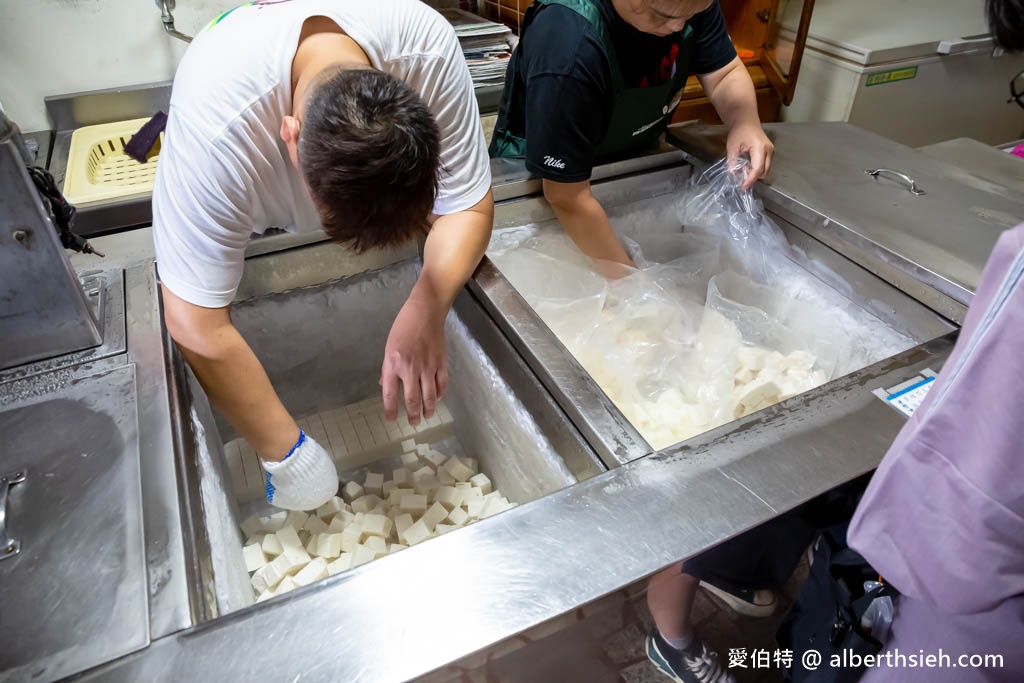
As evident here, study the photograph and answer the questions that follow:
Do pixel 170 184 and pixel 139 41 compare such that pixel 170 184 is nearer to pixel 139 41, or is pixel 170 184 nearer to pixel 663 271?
pixel 663 271

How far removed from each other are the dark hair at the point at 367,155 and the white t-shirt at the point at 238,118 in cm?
12

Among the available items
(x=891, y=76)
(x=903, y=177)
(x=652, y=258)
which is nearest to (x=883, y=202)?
(x=903, y=177)

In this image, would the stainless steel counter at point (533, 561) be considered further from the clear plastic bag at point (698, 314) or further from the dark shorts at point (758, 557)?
the clear plastic bag at point (698, 314)

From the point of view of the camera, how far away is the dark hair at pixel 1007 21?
0.65m

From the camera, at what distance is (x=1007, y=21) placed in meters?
0.66

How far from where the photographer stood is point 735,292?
1.42 m

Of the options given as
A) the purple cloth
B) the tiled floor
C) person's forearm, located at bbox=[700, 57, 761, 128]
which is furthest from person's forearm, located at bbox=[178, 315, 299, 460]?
person's forearm, located at bbox=[700, 57, 761, 128]

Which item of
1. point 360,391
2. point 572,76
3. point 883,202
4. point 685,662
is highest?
point 572,76

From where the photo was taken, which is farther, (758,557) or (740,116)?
(740,116)

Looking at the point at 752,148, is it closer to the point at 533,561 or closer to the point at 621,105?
the point at 621,105

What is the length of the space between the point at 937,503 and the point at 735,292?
913mm

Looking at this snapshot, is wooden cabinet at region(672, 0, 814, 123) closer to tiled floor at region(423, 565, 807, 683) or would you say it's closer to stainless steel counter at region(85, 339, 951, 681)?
stainless steel counter at region(85, 339, 951, 681)

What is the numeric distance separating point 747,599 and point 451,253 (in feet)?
2.34

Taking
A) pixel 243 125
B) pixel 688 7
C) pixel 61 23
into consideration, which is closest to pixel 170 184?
pixel 243 125
